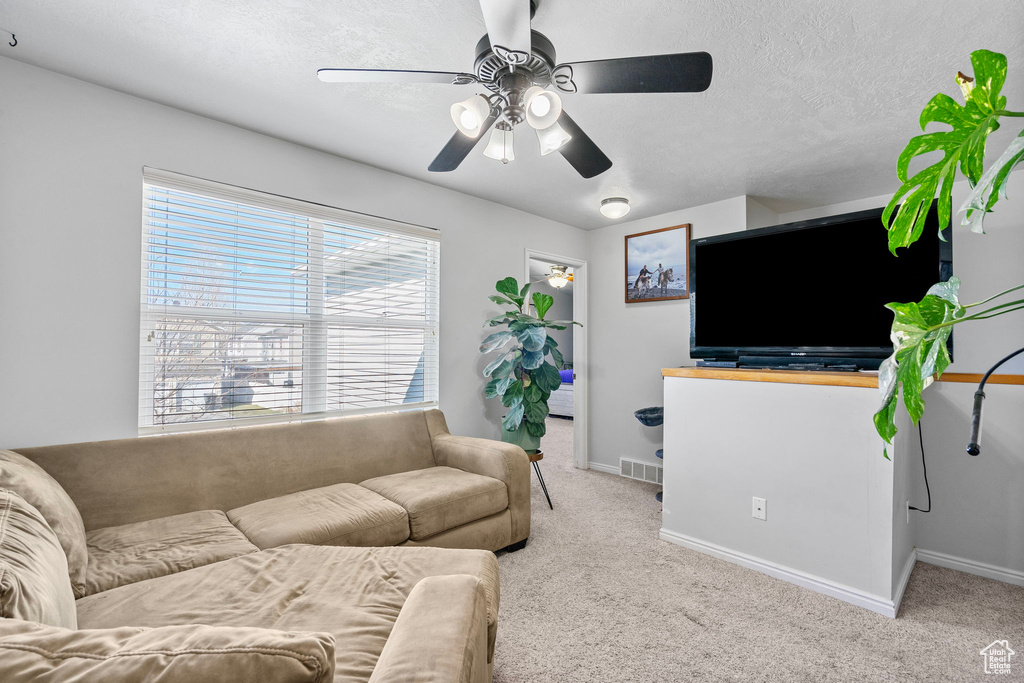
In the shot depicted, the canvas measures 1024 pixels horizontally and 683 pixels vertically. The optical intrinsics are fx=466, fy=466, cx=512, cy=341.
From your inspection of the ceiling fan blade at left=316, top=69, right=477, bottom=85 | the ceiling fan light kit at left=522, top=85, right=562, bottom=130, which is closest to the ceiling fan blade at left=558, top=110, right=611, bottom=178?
the ceiling fan light kit at left=522, top=85, right=562, bottom=130

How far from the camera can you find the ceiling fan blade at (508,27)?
125cm

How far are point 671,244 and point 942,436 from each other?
2286mm

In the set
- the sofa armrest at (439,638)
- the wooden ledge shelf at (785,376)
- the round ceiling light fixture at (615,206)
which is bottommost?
the sofa armrest at (439,638)

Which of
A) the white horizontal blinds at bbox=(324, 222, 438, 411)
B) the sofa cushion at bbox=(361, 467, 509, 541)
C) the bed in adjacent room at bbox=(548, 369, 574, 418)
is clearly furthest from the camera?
the bed in adjacent room at bbox=(548, 369, 574, 418)

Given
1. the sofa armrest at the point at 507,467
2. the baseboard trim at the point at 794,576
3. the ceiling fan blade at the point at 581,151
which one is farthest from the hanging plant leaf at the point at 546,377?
the ceiling fan blade at the point at 581,151

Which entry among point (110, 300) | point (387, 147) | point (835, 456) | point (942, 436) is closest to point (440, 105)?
point (387, 147)

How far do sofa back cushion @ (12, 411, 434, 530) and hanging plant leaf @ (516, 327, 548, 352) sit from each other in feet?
3.38

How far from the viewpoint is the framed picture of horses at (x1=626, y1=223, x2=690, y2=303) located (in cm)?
406

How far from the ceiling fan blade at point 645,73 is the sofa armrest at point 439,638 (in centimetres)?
158

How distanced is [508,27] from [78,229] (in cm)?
220

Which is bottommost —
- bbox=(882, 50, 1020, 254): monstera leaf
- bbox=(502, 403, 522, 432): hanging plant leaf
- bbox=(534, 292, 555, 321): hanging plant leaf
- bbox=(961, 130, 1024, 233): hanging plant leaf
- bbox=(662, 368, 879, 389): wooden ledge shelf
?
bbox=(502, 403, 522, 432): hanging plant leaf

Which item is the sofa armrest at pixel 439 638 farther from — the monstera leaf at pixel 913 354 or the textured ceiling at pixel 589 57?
the textured ceiling at pixel 589 57

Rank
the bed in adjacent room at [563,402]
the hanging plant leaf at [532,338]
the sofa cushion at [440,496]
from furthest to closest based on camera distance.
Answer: the bed in adjacent room at [563,402] → the hanging plant leaf at [532,338] → the sofa cushion at [440,496]

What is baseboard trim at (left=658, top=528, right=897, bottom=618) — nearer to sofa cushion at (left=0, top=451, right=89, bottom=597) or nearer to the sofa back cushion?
the sofa back cushion
